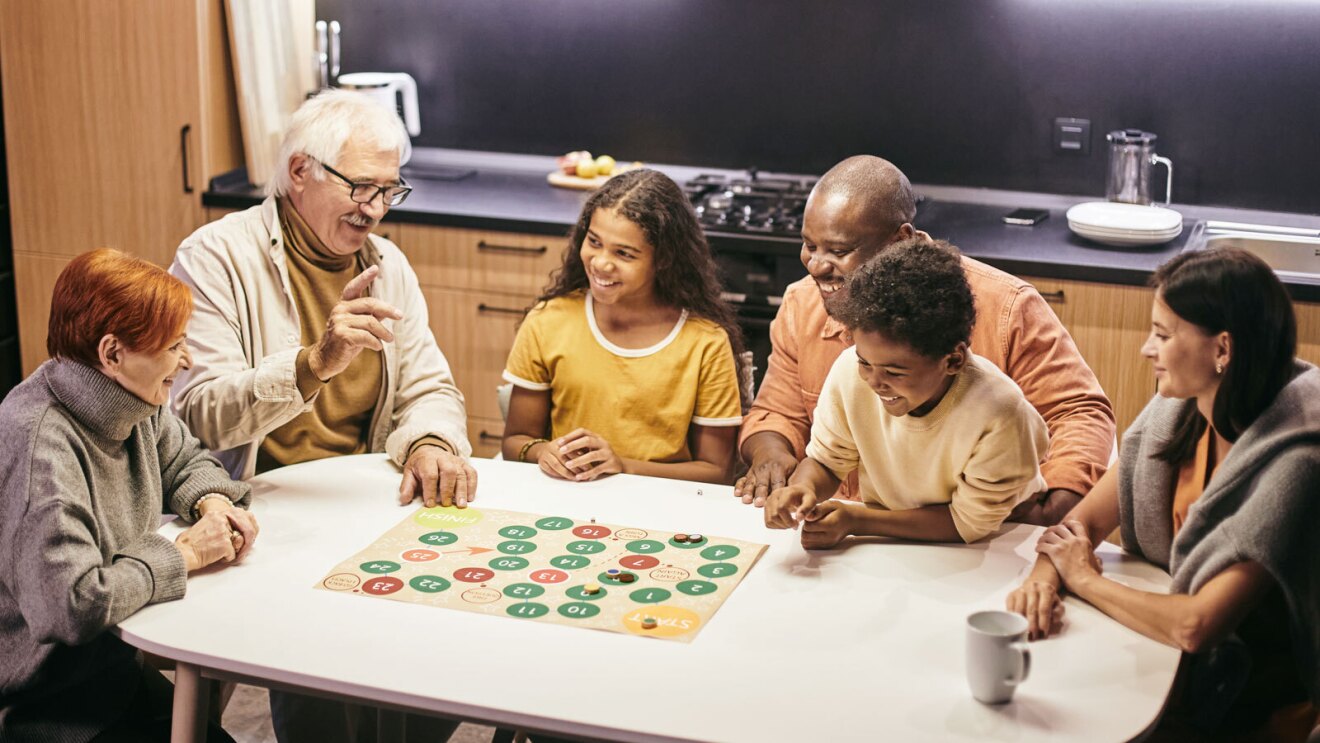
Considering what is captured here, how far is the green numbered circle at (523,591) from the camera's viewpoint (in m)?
1.98

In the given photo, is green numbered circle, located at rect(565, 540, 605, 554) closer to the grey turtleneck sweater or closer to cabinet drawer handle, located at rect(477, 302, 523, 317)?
the grey turtleneck sweater

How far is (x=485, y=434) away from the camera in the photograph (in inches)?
165

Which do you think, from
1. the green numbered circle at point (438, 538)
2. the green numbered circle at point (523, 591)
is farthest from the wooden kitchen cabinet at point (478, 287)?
the green numbered circle at point (523, 591)

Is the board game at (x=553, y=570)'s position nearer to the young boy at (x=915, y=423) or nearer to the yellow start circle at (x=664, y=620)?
the yellow start circle at (x=664, y=620)

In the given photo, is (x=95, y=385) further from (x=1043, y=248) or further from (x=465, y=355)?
(x=1043, y=248)

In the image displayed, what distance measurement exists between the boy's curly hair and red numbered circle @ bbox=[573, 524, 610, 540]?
0.51 m

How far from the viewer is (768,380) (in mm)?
2822

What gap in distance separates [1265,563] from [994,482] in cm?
40

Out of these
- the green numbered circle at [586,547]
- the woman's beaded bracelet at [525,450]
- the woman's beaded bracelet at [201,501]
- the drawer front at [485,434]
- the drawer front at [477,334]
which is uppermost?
the woman's beaded bracelet at [201,501]

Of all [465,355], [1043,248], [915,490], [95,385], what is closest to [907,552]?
[915,490]

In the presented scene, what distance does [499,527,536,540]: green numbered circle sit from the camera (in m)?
2.20

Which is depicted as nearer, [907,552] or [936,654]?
[936,654]

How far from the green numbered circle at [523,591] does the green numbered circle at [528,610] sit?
0.03 m

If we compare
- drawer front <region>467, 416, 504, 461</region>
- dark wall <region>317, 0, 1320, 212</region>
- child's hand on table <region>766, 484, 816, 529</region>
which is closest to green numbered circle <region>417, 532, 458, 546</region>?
child's hand on table <region>766, 484, 816, 529</region>
